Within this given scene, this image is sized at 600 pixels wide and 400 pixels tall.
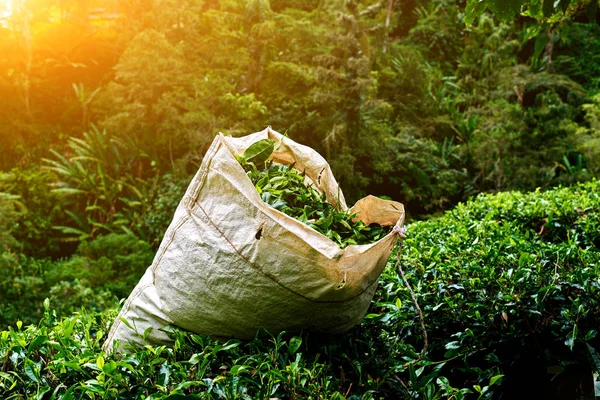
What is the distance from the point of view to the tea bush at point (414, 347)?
1356mm

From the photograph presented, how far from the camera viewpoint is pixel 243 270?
1408 millimetres

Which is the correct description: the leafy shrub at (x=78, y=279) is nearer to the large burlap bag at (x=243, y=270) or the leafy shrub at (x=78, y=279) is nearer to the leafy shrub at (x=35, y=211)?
the leafy shrub at (x=35, y=211)

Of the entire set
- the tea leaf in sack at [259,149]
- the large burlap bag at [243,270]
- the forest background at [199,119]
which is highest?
the tea leaf in sack at [259,149]

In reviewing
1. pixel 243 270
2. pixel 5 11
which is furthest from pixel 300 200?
pixel 5 11

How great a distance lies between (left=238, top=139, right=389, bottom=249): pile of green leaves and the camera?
1566mm

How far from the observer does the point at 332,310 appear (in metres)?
1.46

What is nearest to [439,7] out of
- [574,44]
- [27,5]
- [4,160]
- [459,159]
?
[574,44]

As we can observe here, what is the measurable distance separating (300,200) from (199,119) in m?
7.06

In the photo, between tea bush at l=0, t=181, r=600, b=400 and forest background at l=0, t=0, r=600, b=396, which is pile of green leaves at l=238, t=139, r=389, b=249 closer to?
tea bush at l=0, t=181, r=600, b=400

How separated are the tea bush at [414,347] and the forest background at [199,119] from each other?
5430mm

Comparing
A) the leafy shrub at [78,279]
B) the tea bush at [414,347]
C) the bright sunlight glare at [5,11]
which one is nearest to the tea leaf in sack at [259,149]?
the tea bush at [414,347]

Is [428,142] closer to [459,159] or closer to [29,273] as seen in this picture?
[459,159]

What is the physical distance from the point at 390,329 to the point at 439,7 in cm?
1420

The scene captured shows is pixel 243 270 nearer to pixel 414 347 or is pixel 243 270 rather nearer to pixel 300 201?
pixel 300 201
